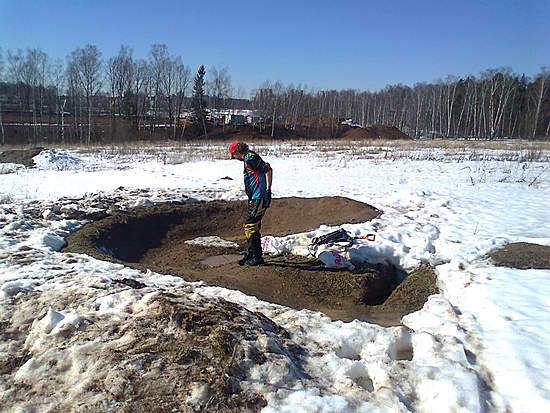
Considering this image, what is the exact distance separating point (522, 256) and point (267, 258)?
4.03 metres

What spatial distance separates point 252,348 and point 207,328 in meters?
0.47

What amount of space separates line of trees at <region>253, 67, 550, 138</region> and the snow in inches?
2144

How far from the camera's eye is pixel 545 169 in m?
17.7

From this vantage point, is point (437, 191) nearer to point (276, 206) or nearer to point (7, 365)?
point (276, 206)

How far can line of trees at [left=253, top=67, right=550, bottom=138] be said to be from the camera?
210 ft

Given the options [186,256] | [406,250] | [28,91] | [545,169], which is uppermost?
[28,91]

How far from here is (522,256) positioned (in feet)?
22.1

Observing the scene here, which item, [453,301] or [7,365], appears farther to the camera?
[453,301]

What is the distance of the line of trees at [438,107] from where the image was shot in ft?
210

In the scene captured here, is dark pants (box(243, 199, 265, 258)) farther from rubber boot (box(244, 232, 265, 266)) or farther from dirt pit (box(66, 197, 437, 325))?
dirt pit (box(66, 197, 437, 325))

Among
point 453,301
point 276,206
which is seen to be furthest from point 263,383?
point 276,206

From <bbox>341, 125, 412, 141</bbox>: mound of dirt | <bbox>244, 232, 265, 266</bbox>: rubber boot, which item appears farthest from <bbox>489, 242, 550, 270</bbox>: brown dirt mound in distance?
<bbox>341, 125, 412, 141</bbox>: mound of dirt

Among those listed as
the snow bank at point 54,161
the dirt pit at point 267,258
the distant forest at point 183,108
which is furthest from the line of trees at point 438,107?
the dirt pit at point 267,258

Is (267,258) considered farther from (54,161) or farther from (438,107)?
(438,107)
